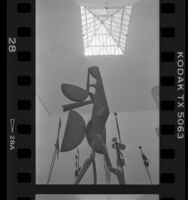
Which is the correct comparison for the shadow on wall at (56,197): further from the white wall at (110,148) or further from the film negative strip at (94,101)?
the white wall at (110,148)

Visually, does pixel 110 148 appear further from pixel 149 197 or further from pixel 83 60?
pixel 83 60

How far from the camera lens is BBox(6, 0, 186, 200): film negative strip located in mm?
4980

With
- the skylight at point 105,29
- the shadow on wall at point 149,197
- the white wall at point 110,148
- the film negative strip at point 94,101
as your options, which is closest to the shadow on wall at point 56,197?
the film negative strip at point 94,101

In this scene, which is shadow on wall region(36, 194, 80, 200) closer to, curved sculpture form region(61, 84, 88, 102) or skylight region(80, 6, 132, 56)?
curved sculpture form region(61, 84, 88, 102)

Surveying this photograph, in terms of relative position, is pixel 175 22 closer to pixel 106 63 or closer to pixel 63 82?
pixel 106 63

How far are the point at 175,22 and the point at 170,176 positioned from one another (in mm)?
1715

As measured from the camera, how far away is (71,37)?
17.1 ft

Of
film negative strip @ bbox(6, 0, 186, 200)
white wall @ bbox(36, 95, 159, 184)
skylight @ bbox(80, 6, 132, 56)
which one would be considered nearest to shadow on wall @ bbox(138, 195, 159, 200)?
film negative strip @ bbox(6, 0, 186, 200)

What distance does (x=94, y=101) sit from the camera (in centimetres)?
529

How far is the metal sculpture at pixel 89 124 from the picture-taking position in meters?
5.23

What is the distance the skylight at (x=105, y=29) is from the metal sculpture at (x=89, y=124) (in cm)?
31

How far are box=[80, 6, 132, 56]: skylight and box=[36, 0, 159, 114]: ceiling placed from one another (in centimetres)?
6

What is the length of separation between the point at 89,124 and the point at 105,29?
1.14 metres

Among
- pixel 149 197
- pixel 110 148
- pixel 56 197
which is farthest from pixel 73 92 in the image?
pixel 149 197
